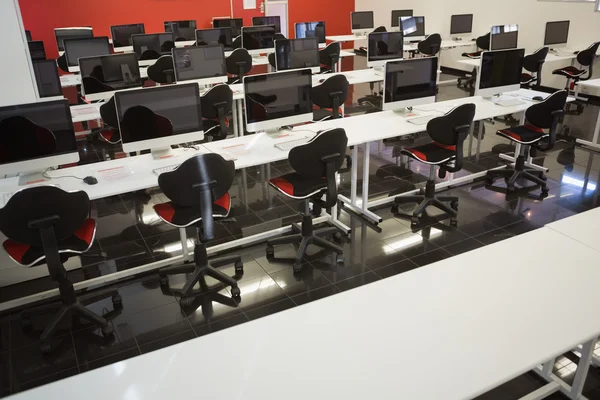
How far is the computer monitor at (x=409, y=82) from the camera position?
457 centimetres

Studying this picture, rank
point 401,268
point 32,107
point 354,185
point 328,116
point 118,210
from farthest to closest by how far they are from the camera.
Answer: point 328,116 → point 118,210 → point 354,185 → point 401,268 → point 32,107

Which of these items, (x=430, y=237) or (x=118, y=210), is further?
(x=118, y=210)

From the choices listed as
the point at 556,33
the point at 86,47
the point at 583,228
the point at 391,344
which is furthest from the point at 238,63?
the point at 391,344

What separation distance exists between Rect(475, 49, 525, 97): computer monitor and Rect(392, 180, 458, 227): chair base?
1.30 m

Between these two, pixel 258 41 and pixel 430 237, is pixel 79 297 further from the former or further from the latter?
pixel 258 41

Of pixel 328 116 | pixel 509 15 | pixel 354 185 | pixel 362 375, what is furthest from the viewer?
pixel 509 15

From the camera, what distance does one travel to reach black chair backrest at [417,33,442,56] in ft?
31.5

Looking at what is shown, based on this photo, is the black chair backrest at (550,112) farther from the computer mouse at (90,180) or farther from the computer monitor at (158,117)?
the computer mouse at (90,180)

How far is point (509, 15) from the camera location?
9680mm

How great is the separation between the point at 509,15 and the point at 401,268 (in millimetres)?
7973

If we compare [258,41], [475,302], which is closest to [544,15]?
[258,41]

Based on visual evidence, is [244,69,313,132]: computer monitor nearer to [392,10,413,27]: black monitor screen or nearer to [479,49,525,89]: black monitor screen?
[479,49,525,89]: black monitor screen

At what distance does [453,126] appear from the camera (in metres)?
4.07

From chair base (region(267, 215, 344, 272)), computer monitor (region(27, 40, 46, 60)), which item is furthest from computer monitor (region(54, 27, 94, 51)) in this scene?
chair base (region(267, 215, 344, 272))
